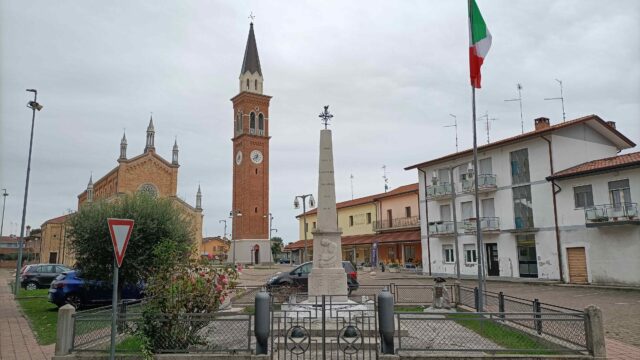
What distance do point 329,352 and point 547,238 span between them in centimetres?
2211

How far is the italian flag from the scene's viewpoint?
43.4 ft

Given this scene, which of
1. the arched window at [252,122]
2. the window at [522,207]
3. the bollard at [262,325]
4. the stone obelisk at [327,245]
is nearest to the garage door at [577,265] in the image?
the window at [522,207]

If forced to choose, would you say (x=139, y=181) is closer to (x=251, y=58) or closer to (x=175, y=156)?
(x=175, y=156)

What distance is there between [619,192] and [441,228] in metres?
12.6

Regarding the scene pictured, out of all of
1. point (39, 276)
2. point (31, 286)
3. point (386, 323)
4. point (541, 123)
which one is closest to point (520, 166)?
point (541, 123)

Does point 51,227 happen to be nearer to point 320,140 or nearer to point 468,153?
point 468,153

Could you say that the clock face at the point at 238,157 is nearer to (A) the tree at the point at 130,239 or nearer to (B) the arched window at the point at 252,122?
(B) the arched window at the point at 252,122

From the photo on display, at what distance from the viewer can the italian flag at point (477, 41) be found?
13.2 m

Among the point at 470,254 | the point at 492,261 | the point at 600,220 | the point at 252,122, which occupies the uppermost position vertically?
the point at 252,122

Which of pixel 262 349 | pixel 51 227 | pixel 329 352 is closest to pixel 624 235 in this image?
pixel 329 352

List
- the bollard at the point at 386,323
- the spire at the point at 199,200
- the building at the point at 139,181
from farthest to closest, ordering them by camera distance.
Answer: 1. the spire at the point at 199,200
2. the building at the point at 139,181
3. the bollard at the point at 386,323

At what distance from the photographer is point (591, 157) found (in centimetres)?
2750

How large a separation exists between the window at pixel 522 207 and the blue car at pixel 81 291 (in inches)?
877

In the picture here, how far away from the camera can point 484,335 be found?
9438 mm
